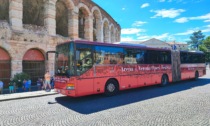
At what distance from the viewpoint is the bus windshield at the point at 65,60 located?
8.96 metres

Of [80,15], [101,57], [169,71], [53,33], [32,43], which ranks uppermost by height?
[80,15]

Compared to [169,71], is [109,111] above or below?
below

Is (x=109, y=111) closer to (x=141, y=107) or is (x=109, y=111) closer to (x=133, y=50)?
(x=141, y=107)

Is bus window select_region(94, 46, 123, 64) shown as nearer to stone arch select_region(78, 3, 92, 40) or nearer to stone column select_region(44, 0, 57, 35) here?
stone column select_region(44, 0, 57, 35)

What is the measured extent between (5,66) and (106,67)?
30.9ft

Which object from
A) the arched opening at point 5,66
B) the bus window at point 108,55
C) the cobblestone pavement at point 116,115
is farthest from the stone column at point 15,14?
the cobblestone pavement at point 116,115

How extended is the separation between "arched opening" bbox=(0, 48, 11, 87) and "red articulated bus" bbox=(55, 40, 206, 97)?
23.0 feet

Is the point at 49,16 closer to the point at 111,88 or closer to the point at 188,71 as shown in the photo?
the point at 111,88

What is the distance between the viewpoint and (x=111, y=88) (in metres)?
10.8

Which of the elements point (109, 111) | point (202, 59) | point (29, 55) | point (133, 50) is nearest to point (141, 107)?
point (109, 111)

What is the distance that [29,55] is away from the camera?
16.4 m

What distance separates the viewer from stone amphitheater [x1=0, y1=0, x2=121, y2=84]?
14.8m

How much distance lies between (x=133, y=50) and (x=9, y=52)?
400 inches

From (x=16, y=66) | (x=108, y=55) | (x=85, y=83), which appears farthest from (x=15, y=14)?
(x=85, y=83)
